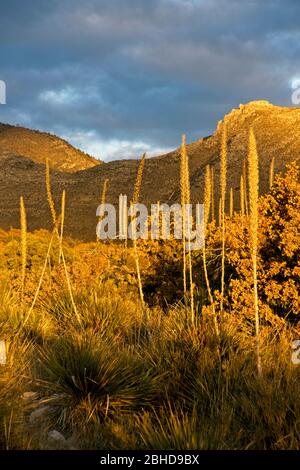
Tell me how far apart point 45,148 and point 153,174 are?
51835 millimetres

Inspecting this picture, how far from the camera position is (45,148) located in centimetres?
11200

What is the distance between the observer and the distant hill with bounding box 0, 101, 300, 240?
5543 cm

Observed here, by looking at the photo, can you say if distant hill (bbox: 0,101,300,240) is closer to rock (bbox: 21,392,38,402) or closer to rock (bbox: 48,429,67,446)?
rock (bbox: 21,392,38,402)

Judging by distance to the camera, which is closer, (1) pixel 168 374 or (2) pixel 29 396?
(2) pixel 29 396

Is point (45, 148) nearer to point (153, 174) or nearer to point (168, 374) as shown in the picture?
point (153, 174)

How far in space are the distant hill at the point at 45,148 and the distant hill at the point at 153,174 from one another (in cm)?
2613

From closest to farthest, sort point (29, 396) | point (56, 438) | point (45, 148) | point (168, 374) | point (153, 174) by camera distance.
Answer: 1. point (56, 438)
2. point (29, 396)
3. point (168, 374)
4. point (153, 174)
5. point (45, 148)

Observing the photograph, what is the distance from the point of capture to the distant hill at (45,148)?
105688 mm

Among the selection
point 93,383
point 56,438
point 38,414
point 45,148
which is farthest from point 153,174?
point 56,438

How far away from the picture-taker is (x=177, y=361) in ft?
19.9
